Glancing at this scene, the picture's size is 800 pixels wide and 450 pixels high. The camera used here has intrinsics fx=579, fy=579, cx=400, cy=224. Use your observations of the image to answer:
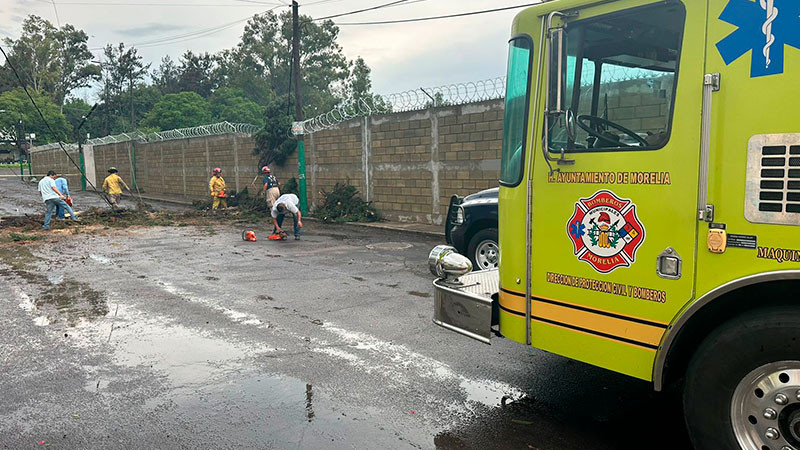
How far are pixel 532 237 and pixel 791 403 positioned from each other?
156 centimetres

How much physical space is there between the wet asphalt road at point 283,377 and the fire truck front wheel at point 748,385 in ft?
2.40

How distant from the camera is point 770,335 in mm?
2605

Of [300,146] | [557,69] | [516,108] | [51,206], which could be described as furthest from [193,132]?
[557,69]

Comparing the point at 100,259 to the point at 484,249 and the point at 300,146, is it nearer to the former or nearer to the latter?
the point at 484,249

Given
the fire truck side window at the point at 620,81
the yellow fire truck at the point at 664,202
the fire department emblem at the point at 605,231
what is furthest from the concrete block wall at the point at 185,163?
the fire department emblem at the point at 605,231

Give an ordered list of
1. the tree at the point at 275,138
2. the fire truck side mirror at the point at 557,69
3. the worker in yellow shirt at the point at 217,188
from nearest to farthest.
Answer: the fire truck side mirror at the point at 557,69, the tree at the point at 275,138, the worker in yellow shirt at the point at 217,188

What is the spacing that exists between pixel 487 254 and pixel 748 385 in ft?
16.9

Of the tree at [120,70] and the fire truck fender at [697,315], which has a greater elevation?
the tree at [120,70]

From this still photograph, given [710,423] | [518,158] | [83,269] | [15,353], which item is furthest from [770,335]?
[83,269]

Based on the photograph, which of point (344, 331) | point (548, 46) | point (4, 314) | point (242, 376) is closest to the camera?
point (548, 46)

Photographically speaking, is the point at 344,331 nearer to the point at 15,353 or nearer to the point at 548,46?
the point at 15,353

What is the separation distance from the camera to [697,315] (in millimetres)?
2936

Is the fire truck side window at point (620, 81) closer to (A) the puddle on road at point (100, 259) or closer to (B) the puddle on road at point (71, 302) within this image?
(B) the puddle on road at point (71, 302)

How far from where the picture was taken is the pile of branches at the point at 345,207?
643 inches
